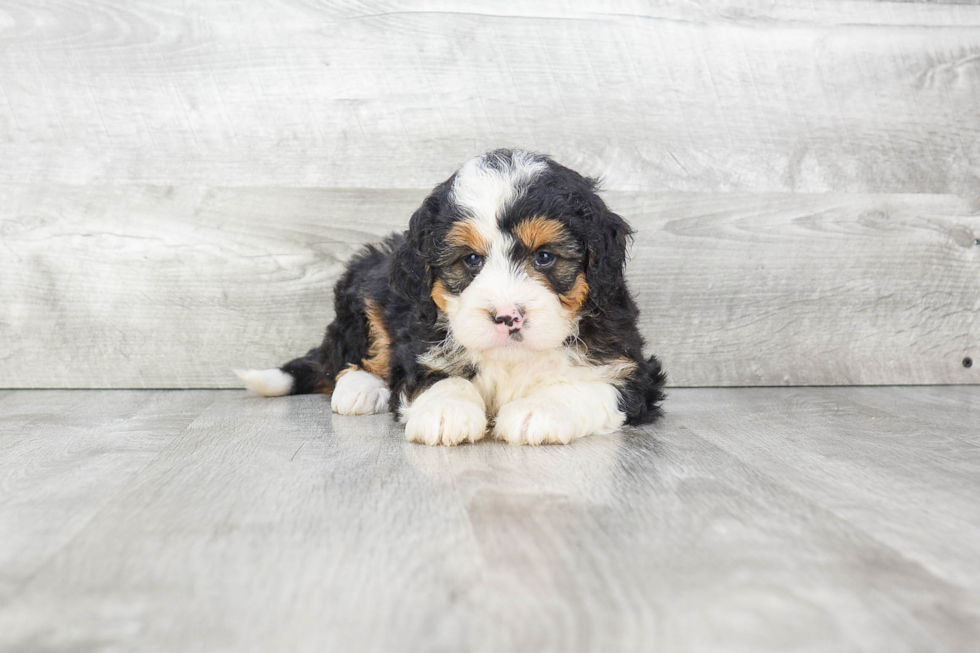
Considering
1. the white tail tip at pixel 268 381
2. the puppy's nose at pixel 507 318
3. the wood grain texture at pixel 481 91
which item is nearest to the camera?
the puppy's nose at pixel 507 318

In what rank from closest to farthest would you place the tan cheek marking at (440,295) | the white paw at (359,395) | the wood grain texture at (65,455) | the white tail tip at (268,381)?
the wood grain texture at (65,455), the tan cheek marking at (440,295), the white paw at (359,395), the white tail tip at (268,381)

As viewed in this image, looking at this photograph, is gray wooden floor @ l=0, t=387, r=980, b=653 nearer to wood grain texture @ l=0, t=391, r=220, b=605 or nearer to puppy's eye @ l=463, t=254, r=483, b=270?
wood grain texture @ l=0, t=391, r=220, b=605

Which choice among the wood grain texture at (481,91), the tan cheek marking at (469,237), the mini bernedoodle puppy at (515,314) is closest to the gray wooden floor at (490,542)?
the mini bernedoodle puppy at (515,314)

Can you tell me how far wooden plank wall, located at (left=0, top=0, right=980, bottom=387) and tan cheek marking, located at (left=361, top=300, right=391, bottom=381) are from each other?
628mm

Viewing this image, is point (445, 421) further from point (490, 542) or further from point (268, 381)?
point (268, 381)

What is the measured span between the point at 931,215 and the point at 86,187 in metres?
3.84

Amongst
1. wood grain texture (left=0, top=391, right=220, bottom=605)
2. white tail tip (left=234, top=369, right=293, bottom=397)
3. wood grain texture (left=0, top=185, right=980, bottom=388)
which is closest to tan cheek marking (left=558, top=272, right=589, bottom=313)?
wood grain texture (left=0, top=391, right=220, bottom=605)

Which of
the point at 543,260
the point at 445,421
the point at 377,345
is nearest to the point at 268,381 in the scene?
the point at 377,345

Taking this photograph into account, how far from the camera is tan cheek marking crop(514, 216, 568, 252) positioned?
2.34 metres

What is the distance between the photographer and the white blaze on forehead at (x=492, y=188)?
235cm

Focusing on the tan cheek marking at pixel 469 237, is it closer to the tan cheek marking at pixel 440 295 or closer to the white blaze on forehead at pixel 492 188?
the white blaze on forehead at pixel 492 188

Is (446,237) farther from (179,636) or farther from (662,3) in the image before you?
(662,3)

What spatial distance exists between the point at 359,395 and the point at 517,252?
1039 mm

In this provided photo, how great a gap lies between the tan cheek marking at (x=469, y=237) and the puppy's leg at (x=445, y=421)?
0.45 m
